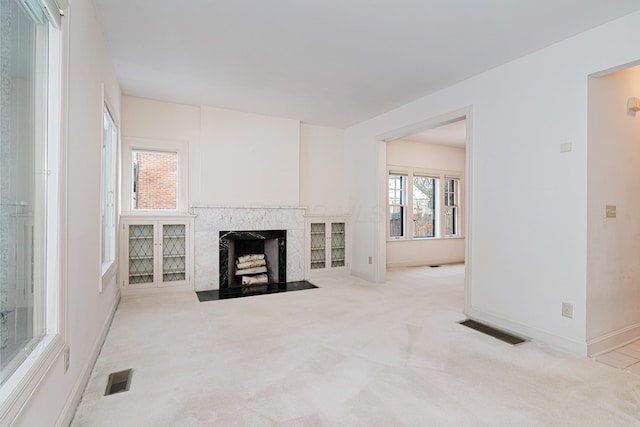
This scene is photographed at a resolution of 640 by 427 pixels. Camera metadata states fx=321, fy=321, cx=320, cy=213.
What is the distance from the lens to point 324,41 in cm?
290

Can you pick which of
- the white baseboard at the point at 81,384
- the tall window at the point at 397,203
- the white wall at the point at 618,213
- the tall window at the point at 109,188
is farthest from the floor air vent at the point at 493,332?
the tall window at the point at 109,188

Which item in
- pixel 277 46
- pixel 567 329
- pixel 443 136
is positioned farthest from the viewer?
pixel 443 136

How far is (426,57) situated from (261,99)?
2.26 metres

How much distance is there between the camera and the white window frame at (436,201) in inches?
269

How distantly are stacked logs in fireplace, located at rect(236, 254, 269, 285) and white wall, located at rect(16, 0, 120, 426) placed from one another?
2372 millimetres

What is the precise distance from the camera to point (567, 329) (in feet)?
9.11

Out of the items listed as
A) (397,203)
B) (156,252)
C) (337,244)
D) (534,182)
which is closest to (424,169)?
(397,203)

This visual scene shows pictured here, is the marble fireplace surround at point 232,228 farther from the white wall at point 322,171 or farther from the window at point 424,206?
the window at point 424,206

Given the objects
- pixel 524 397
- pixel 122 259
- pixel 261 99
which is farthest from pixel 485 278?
pixel 122 259

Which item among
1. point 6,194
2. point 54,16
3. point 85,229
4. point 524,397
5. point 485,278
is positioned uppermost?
point 54,16

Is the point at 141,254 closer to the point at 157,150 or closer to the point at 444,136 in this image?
the point at 157,150

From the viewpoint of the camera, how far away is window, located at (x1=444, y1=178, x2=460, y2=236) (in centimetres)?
757

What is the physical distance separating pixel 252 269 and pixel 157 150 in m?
2.29

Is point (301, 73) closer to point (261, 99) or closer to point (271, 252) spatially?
point (261, 99)
